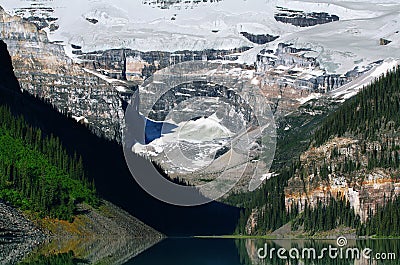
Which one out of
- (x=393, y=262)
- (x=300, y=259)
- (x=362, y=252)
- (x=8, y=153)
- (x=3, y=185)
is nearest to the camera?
(x=393, y=262)

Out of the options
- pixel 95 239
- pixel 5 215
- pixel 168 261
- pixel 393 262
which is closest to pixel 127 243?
pixel 95 239

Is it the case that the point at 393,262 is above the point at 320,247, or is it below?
above

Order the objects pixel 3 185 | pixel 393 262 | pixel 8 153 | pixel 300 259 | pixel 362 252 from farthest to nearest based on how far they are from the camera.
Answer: pixel 8 153
pixel 3 185
pixel 362 252
pixel 300 259
pixel 393 262

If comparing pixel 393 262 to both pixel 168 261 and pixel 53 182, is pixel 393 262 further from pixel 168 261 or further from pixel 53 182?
pixel 53 182

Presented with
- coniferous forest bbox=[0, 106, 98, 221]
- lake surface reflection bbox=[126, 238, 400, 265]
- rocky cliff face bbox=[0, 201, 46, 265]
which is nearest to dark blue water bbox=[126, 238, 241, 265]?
lake surface reflection bbox=[126, 238, 400, 265]

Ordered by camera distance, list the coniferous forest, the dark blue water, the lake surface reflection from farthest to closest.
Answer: the coniferous forest < the lake surface reflection < the dark blue water

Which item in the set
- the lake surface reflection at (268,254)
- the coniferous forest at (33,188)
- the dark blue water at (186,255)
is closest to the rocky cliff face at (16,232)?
the coniferous forest at (33,188)

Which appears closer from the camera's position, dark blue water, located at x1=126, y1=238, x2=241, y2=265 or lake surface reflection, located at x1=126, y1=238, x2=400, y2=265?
dark blue water, located at x1=126, y1=238, x2=241, y2=265

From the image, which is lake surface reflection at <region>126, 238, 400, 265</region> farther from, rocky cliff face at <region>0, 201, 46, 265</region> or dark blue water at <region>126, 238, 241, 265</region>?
rocky cliff face at <region>0, 201, 46, 265</region>

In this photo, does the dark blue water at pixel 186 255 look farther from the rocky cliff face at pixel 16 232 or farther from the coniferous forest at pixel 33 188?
the coniferous forest at pixel 33 188
